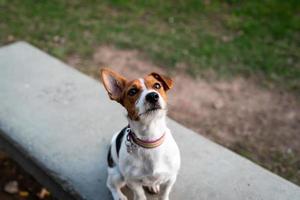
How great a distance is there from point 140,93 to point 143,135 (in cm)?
28

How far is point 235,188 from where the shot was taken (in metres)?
2.92

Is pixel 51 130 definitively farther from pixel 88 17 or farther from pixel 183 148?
pixel 88 17

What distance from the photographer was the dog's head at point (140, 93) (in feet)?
6.98

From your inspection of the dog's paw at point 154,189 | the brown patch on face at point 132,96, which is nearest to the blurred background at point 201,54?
the dog's paw at point 154,189

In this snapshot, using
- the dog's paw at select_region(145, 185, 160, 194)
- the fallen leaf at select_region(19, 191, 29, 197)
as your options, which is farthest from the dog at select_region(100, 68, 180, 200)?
the fallen leaf at select_region(19, 191, 29, 197)

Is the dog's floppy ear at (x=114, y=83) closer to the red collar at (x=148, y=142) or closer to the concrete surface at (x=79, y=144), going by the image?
the red collar at (x=148, y=142)

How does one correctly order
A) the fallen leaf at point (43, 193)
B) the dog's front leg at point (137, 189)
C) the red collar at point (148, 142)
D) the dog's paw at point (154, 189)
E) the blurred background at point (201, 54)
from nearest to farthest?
the red collar at point (148, 142) < the dog's front leg at point (137, 189) < the dog's paw at point (154, 189) < the fallen leaf at point (43, 193) < the blurred background at point (201, 54)

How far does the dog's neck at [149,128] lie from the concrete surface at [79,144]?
2.46ft

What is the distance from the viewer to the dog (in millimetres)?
2217

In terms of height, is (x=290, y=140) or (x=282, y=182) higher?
(x=282, y=182)

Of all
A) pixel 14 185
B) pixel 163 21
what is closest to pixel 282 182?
pixel 14 185

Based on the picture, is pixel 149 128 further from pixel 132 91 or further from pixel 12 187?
pixel 12 187

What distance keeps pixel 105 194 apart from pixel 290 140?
2.23 meters

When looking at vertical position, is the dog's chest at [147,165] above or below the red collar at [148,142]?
below
